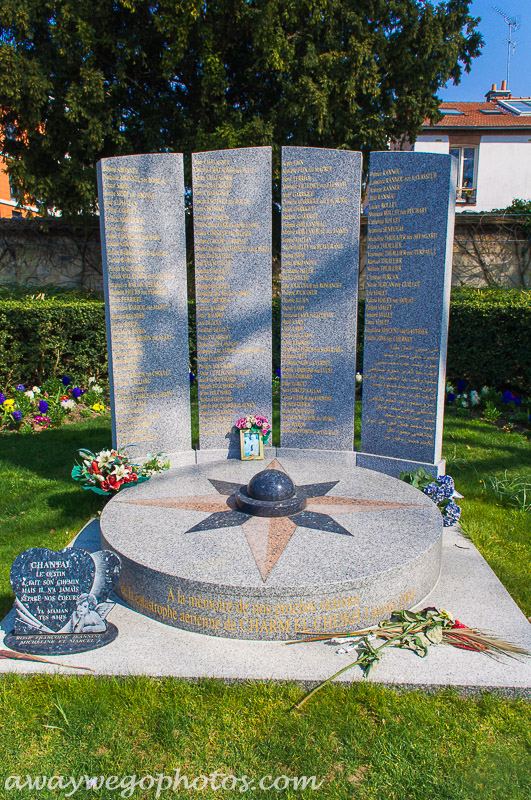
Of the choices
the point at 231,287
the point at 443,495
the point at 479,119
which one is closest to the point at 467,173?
the point at 479,119

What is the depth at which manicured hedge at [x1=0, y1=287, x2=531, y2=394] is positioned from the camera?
9.53m

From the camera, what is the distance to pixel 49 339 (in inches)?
386

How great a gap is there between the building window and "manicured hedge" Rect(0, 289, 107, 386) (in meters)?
19.9

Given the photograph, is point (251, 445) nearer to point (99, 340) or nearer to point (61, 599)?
point (61, 599)

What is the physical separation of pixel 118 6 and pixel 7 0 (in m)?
2.26

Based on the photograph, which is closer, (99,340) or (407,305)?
(407,305)

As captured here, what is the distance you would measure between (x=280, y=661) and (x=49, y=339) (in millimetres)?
7894

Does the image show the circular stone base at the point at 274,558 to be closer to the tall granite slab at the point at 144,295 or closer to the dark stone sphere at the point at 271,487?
the dark stone sphere at the point at 271,487

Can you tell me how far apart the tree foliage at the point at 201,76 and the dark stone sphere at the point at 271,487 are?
353 inches

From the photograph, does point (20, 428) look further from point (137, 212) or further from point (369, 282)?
point (369, 282)

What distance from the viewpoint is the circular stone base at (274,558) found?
360 centimetres

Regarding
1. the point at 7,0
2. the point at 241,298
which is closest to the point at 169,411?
the point at 241,298

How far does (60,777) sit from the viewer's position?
2.75 meters

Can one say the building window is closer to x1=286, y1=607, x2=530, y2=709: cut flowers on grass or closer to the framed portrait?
the framed portrait
